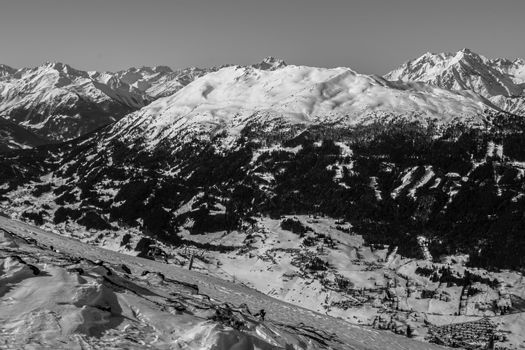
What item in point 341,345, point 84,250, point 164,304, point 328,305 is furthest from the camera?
point 328,305

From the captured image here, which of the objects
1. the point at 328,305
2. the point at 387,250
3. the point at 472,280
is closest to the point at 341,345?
the point at 328,305

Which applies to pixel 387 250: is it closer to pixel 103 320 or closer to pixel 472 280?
pixel 472 280

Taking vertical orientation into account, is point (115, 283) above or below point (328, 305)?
above

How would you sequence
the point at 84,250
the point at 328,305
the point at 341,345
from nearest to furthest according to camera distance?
the point at 341,345
the point at 84,250
the point at 328,305

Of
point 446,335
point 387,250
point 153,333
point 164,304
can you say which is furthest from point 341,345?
point 387,250

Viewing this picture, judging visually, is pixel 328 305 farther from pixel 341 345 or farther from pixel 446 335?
pixel 341 345

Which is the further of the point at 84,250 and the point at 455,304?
the point at 455,304

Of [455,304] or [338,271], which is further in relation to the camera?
[338,271]

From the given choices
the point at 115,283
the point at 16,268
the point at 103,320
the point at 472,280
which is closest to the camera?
the point at 103,320

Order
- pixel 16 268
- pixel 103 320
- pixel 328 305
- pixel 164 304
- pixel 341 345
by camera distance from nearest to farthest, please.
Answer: pixel 103 320, pixel 16 268, pixel 164 304, pixel 341 345, pixel 328 305
